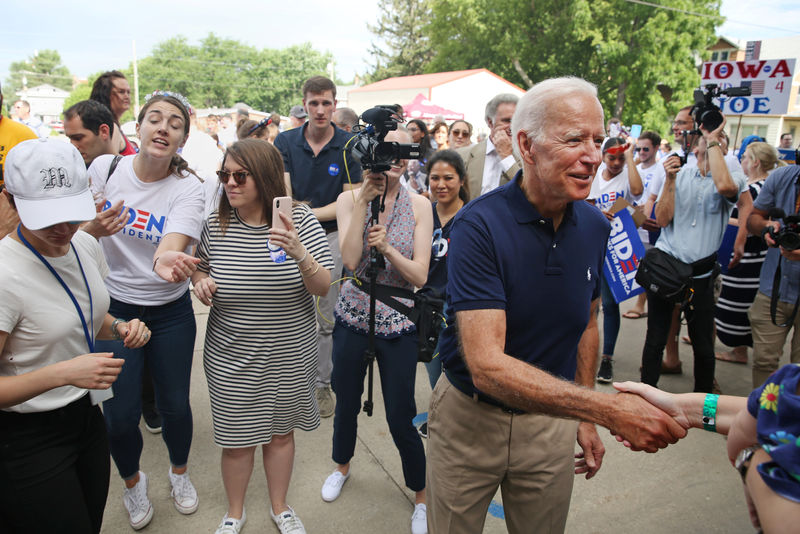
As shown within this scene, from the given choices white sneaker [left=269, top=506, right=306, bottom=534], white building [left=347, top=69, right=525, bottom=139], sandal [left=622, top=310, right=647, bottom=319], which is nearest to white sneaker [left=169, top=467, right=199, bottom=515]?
white sneaker [left=269, top=506, right=306, bottom=534]

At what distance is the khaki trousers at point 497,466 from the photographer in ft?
6.03

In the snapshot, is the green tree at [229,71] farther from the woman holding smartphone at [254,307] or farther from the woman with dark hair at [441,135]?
the woman holding smartphone at [254,307]

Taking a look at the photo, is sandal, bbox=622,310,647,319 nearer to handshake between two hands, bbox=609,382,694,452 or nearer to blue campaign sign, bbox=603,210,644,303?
blue campaign sign, bbox=603,210,644,303

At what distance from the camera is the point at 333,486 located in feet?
10.3

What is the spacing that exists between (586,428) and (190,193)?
2245 millimetres

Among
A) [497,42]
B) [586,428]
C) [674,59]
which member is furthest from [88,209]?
[497,42]

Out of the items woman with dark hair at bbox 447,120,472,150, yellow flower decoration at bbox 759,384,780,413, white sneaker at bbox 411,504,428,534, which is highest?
woman with dark hair at bbox 447,120,472,150

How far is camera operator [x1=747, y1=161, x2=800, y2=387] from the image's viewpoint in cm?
372

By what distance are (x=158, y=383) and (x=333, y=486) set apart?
115 cm

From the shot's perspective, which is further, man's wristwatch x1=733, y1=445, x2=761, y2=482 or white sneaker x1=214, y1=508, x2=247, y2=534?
white sneaker x1=214, y1=508, x2=247, y2=534

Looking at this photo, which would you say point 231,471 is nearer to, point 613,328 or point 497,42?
point 613,328

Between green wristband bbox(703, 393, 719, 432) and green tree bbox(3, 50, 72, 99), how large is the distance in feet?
406

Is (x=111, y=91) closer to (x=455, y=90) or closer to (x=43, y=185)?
(x=43, y=185)

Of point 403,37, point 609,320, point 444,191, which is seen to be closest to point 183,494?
point 444,191
